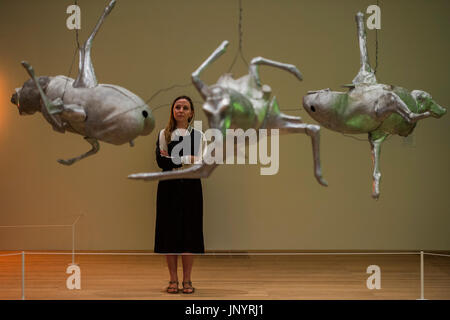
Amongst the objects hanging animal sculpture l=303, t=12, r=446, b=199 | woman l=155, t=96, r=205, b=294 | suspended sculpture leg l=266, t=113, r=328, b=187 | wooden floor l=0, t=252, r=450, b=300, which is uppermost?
hanging animal sculpture l=303, t=12, r=446, b=199

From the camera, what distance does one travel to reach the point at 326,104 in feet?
9.13

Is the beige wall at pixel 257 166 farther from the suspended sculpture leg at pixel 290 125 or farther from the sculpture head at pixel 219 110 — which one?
the sculpture head at pixel 219 110

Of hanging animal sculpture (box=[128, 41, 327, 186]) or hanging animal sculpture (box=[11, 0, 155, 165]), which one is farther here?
hanging animal sculpture (box=[11, 0, 155, 165])

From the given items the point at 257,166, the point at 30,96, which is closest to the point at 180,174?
the point at 30,96

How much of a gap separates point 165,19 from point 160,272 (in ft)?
8.74

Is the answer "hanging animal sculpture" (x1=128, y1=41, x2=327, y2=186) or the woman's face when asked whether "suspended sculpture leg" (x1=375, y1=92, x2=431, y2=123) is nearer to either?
"hanging animal sculpture" (x1=128, y1=41, x2=327, y2=186)

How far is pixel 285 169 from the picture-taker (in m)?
6.33

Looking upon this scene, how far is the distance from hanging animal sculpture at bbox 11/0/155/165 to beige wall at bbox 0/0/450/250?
369 centimetres

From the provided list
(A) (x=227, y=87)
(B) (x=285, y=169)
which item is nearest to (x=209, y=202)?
(B) (x=285, y=169)

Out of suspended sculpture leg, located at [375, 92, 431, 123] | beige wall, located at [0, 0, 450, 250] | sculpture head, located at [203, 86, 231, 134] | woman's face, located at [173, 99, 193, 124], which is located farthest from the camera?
beige wall, located at [0, 0, 450, 250]

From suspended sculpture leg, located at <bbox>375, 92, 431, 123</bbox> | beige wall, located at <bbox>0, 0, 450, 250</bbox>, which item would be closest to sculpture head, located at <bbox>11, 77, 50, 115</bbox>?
suspended sculpture leg, located at <bbox>375, 92, 431, 123</bbox>

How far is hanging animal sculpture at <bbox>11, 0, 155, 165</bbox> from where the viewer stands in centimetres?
248

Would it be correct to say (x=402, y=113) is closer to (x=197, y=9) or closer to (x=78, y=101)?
(x=78, y=101)

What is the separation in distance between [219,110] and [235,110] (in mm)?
82
